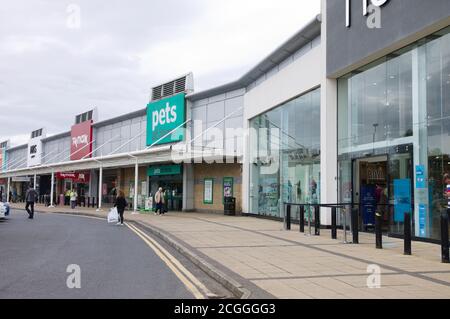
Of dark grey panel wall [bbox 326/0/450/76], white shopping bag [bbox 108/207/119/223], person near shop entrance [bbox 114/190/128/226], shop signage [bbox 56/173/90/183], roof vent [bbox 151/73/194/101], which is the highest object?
roof vent [bbox 151/73/194/101]

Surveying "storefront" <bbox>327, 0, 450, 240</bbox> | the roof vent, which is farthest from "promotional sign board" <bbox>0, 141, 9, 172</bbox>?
"storefront" <bbox>327, 0, 450, 240</bbox>

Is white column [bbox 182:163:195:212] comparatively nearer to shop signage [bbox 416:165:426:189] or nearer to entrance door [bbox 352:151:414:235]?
entrance door [bbox 352:151:414:235]

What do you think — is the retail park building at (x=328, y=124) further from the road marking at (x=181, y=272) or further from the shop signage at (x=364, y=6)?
the road marking at (x=181, y=272)

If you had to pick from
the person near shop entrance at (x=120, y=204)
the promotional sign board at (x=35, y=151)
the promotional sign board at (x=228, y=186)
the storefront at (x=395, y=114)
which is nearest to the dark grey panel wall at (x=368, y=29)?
the storefront at (x=395, y=114)

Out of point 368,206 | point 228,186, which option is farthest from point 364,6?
point 228,186

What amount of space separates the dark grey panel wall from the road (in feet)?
28.4

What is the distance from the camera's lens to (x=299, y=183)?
19750 mm

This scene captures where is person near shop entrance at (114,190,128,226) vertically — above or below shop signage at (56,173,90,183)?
below

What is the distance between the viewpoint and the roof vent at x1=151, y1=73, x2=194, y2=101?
32.0 m

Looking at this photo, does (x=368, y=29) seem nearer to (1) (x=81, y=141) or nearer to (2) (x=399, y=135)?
(2) (x=399, y=135)

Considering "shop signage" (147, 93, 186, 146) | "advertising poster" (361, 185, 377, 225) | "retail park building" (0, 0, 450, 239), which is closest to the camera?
"retail park building" (0, 0, 450, 239)

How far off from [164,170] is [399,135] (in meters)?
20.9
